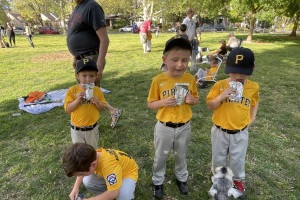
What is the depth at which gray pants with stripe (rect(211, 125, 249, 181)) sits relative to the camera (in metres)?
2.53

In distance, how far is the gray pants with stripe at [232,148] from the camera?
2529 mm

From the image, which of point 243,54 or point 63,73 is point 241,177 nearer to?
point 243,54

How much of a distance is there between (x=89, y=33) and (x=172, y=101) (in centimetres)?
172

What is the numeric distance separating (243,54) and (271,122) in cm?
293

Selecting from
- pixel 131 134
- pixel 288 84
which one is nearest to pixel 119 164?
pixel 131 134

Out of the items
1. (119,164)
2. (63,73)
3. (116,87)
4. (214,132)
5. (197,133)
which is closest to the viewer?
(119,164)

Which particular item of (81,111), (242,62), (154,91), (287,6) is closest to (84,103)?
(81,111)

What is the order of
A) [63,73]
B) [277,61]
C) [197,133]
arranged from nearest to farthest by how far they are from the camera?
[197,133], [63,73], [277,61]

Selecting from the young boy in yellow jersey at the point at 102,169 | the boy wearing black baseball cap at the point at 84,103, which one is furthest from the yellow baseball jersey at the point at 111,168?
the boy wearing black baseball cap at the point at 84,103

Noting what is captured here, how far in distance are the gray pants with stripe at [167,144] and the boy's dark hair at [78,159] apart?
824 mm

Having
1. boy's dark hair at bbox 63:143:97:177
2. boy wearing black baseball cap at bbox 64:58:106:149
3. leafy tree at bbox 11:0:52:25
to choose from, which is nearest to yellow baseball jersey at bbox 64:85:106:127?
boy wearing black baseball cap at bbox 64:58:106:149

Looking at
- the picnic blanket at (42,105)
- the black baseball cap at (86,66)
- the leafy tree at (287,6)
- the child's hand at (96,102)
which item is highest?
the leafy tree at (287,6)

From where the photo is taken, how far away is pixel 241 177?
2.71m

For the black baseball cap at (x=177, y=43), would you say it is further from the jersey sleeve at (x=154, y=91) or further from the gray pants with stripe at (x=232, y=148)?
the gray pants with stripe at (x=232, y=148)
